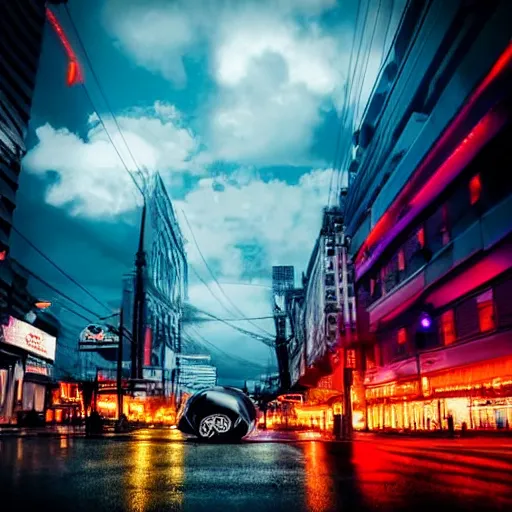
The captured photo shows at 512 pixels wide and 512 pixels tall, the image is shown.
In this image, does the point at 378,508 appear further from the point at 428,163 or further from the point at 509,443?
the point at 428,163

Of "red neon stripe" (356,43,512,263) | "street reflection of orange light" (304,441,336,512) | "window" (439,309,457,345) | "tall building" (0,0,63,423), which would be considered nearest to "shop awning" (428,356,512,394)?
"window" (439,309,457,345)

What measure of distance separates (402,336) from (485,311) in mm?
10271

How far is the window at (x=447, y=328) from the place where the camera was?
2384 cm

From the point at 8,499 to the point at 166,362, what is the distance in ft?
417

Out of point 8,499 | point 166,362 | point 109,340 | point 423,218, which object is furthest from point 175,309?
point 8,499

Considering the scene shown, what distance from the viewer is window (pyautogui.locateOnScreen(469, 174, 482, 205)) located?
2057 centimetres

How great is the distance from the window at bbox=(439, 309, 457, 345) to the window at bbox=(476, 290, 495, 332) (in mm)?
2648

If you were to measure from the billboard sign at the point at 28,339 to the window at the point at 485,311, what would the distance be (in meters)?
32.0

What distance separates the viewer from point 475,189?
2100 centimetres

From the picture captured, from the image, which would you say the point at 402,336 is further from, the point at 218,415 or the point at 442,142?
the point at 218,415

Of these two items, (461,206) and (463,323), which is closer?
(461,206)

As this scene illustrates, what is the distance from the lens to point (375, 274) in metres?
36.2

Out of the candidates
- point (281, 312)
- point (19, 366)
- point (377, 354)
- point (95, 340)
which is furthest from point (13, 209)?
point (281, 312)

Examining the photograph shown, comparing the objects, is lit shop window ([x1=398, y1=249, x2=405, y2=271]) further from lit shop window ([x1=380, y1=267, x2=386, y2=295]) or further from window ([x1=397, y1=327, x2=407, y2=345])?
window ([x1=397, y1=327, x2=407, y2=345])
